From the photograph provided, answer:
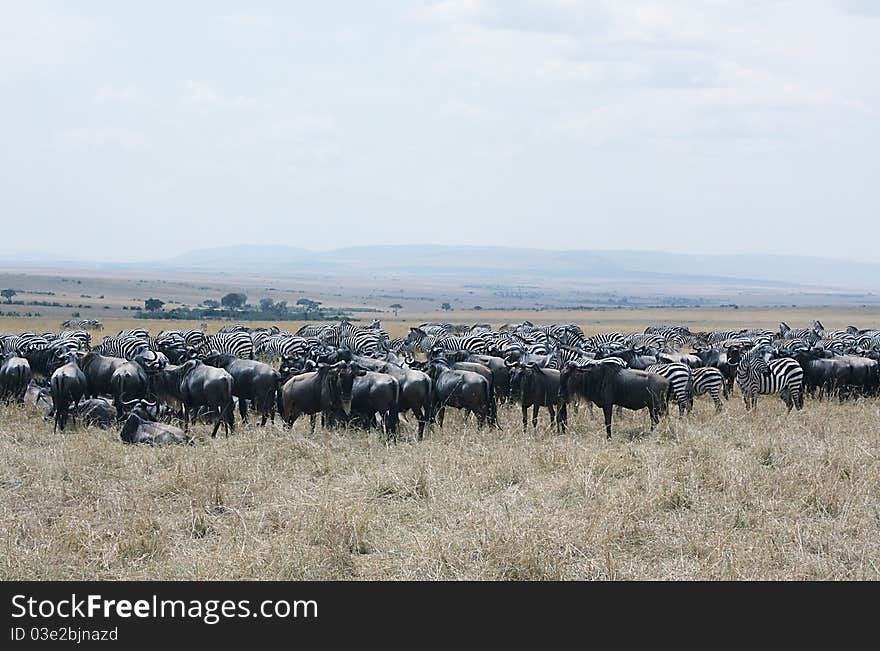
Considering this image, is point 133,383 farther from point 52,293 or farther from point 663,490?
point 52,293

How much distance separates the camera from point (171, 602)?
6082mm

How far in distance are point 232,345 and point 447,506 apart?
1999 cm

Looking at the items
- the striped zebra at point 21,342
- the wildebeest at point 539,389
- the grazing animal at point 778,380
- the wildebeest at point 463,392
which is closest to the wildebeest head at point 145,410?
the wildebeest at point 463,392

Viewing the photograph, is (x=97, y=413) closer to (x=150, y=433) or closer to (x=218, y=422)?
(x=218, y=422)

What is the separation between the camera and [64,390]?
46.9ft

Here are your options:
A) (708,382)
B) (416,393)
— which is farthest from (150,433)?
(708,382)

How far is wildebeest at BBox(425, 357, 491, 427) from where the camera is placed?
14164 millimetres

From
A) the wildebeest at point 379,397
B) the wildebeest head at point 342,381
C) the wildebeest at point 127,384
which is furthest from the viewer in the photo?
the wildebeest at point 127,384

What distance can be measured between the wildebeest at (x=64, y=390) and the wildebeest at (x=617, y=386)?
804 centimetres

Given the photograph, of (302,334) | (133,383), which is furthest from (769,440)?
(302,334)

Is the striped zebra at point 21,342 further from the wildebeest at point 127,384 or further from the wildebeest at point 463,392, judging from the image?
the wildebeest at point 463,392

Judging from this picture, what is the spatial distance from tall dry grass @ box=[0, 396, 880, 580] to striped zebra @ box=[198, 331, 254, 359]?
14.0 m

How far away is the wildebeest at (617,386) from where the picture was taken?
14.2m

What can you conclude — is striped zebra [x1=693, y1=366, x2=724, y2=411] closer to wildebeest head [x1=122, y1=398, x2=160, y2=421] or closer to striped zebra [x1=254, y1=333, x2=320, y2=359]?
wildebeest head [x1=122, y1=398, x2=160, y2=421]
